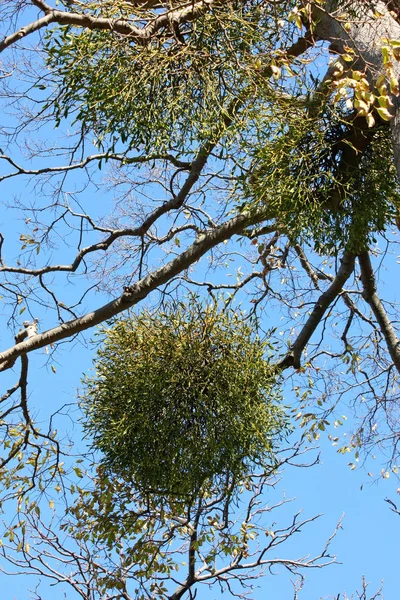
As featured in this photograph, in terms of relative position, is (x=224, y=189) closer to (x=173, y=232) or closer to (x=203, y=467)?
(x=173, y=232)

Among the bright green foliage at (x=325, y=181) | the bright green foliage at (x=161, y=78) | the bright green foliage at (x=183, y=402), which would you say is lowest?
the bright green foliage at (x=183, y=402)

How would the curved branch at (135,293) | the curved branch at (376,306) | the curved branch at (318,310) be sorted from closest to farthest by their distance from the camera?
1. the curved branch at (135,293)
2. the curved branch at (318,310)
3. the curved branch at (376,306)

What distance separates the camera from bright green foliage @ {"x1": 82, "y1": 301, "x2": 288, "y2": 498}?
11.5ft

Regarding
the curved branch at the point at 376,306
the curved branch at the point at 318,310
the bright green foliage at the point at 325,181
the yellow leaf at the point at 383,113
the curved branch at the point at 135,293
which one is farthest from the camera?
the curved branch at the point at 376,306

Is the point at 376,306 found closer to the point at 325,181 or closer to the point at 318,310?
the point at 318,310

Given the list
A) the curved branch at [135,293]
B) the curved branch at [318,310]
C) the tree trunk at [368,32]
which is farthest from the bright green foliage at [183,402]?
the tree trunk at [368,32]

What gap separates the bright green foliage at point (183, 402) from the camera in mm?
3518

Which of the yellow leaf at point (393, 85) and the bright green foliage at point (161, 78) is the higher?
the bright green foliage at point (161, 78)

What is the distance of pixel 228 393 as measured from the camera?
3.54m

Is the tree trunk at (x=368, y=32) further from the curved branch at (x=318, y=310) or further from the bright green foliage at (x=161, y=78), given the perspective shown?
the curved branch at (x=318, y=310)

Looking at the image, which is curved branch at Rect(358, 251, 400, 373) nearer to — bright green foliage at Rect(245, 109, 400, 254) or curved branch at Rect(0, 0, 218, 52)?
bright green foliage at Rect(245, 109, 400, 254)

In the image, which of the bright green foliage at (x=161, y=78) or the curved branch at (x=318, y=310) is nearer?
the bright green foliage at (x=161, y=78)

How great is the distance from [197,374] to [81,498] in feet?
4.56

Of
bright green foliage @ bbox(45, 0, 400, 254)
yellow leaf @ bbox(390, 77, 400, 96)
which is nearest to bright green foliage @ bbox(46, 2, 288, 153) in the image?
bright green foliage @ bbox(45, 0, 400, 254)
